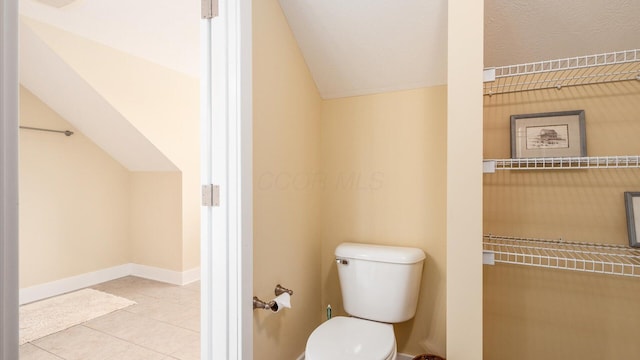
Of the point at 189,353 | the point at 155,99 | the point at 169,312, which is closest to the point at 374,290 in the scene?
the point at 189,353

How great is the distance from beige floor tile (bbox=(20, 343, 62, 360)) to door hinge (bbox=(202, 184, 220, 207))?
1652 millimetres

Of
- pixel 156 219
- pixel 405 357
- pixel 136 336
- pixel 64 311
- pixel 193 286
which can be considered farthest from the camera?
pixel 156 219

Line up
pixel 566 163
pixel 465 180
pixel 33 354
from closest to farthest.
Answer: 1. pixel 465 180
2. pixel 566 163
3. pixel 33 354

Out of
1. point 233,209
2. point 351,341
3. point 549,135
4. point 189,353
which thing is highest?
point 549,135

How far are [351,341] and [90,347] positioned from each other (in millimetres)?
1813

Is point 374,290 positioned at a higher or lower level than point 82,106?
lower

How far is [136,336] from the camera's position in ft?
6.95

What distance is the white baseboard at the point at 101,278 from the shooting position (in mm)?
2654

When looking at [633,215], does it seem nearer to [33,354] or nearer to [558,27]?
[558,27]

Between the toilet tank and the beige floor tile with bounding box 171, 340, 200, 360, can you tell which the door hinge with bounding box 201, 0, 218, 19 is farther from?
the beige floor tile with bounding box 171, 340, 200, 360

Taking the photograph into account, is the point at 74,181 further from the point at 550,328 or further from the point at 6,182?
the point at 550,328

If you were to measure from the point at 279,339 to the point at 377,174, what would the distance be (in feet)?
3.45

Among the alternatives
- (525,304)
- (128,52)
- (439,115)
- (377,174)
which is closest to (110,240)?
(128,52)

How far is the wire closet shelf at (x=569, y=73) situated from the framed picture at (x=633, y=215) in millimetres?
548
